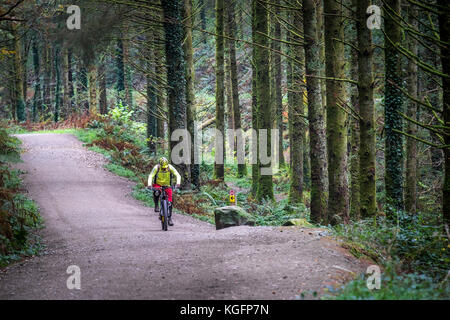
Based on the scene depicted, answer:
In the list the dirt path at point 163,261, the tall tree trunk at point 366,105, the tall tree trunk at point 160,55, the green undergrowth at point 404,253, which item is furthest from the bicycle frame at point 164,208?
the tall tree trunk at point 160,55

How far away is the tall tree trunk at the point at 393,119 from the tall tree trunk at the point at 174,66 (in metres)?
8.97

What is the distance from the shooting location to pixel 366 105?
10.0 m

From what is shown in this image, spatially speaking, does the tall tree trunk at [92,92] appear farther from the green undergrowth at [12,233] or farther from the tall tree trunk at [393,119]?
the tall tree trunk at [393,119]

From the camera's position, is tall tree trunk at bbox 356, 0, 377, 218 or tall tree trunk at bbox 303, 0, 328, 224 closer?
tall tree trunk at bbox 356, 0, 377, 218

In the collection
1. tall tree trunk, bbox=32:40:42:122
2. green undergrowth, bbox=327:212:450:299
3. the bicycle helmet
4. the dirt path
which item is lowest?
the dirt path

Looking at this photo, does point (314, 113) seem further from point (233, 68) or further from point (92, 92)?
point (92, 92)

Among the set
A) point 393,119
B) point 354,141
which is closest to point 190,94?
point 354,141

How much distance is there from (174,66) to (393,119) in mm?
9709

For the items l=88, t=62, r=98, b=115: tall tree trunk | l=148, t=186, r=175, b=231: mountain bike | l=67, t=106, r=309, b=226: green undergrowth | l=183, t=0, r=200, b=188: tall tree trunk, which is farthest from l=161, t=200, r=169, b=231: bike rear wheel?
l=88, t=62, r=98, b=115: tall tree trunk

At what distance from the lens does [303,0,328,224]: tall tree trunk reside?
1134 cm

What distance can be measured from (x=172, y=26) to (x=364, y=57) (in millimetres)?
8870

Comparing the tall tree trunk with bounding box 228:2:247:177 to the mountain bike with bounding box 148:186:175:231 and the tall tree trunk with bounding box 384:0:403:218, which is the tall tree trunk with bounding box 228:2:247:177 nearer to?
the mountain bike with bounding box 148:186:175:231

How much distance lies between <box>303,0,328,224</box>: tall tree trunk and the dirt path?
208 centimetres

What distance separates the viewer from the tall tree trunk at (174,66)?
16672 millimetres
